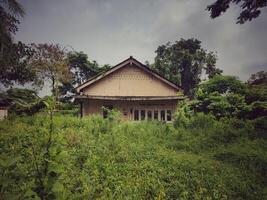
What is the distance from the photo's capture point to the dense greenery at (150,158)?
8.87 m

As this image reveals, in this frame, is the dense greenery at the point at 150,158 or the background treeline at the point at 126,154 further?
the dense greenery at the point at 150,158

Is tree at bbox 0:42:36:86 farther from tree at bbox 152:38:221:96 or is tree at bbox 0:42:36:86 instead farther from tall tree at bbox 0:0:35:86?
tree at bbox 152:38:221:96

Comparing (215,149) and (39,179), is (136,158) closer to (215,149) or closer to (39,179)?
(215,149)

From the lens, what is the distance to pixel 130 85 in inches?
1023

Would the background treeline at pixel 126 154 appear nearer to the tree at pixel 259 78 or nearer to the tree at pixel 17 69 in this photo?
the tree at pixel 17 69

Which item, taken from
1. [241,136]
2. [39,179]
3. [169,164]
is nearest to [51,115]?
[39,179]

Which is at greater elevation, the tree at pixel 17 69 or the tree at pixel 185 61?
the tree at pixel 185 61

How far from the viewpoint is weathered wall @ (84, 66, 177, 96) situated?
84.3ft

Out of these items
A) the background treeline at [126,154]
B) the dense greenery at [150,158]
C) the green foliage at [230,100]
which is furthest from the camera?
the green foliage at [230,100]

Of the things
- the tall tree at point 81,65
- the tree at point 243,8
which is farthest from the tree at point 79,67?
the tree at point 243,8

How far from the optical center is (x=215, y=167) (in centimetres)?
1099

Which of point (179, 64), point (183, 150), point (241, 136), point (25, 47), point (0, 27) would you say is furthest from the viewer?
point (179, 64)

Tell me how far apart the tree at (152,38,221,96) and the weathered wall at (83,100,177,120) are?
18.8 metres

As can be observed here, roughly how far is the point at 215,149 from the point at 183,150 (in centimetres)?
168
